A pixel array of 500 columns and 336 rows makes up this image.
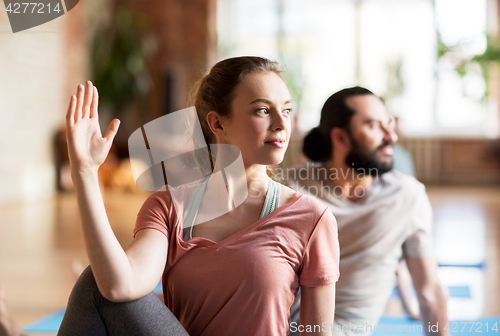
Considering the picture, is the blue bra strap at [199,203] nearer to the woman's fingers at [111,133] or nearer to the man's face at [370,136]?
the woman's fingers at [111,133]

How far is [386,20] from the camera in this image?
782 centimetres

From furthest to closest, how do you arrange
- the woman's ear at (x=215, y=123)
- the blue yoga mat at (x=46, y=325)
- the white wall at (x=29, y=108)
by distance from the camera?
1. the white wall at (x=29, y=108)
2. the blue yoga mat at (x=46, y=325)
3. the woman's ear at (x=215, y=123)

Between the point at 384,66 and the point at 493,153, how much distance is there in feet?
6.28

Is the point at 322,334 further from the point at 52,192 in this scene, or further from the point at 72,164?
the point at 52,192

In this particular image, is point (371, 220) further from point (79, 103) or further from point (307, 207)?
point (79, 103)

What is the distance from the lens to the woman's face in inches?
38.6

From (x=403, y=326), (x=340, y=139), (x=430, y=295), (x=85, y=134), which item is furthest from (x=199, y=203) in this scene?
(x=403, y=326)

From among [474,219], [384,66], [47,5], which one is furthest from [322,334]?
[384,66]

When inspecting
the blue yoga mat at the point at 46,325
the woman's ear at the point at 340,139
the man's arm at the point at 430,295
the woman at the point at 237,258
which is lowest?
the blue yoga mat at the point at 46,325

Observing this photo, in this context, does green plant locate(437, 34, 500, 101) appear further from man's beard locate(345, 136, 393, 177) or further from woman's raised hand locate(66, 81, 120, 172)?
woman's raised hand locate(66, 81, 120, 172)

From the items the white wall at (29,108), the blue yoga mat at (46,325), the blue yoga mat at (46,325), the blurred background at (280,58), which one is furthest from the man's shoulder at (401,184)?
the white wall at (29,108)

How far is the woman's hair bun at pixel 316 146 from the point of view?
1422 millimetres

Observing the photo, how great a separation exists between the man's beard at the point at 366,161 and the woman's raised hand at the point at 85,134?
0.68 m

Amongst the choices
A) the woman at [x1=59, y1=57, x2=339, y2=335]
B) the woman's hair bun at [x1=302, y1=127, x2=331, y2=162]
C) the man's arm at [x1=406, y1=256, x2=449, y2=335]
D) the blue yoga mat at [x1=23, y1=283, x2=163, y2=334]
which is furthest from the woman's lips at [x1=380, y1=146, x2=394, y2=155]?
the blue yoga mat at [x1=23, y1=283, x2=163, y2=334]
